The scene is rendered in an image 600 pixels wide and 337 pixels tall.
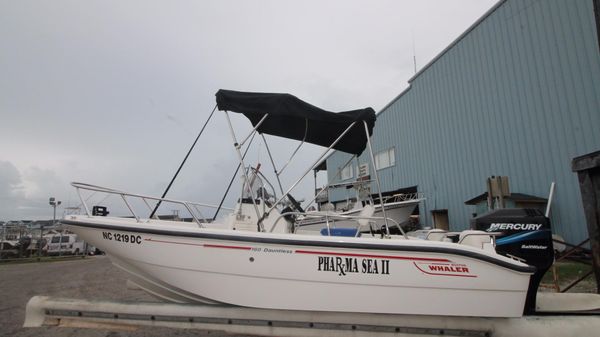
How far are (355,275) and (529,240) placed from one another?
179 centimetres

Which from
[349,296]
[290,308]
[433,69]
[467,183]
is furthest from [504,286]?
[433,69]

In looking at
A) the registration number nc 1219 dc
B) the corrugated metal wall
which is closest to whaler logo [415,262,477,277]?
the registration number nc 1219 dc

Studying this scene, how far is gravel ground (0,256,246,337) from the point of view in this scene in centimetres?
429

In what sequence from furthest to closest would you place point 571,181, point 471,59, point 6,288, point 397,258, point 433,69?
point 433,69, point 471,59, point 571,181, point 6,288, point 397,258

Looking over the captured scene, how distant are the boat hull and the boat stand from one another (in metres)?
0.09

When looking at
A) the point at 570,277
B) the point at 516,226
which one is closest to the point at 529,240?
the point at 516,226

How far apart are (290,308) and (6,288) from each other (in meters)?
8.11

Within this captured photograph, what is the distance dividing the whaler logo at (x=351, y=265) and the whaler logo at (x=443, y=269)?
297mm

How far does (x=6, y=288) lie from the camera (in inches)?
295

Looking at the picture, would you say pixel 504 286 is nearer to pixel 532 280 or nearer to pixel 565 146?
pixel 532 280

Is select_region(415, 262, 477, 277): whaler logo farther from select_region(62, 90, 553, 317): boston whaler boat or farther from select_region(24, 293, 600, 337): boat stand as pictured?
select_region(24, 293, 600, 337): boat stand

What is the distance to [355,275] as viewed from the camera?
9.34ft

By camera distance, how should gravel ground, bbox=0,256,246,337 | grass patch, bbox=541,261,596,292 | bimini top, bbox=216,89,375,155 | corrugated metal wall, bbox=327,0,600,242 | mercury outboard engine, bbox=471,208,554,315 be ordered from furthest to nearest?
corrugated metal wall, bbox=327,0,600,242 → grass patch, bbox=541,261,596,292 → gravel ground, bbox=0,256,246,337 → bimini top, bbox=216,89,375,155 → mercury outboard engine, bbox=471,208,554,315

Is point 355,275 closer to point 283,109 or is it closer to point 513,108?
point 283,109
